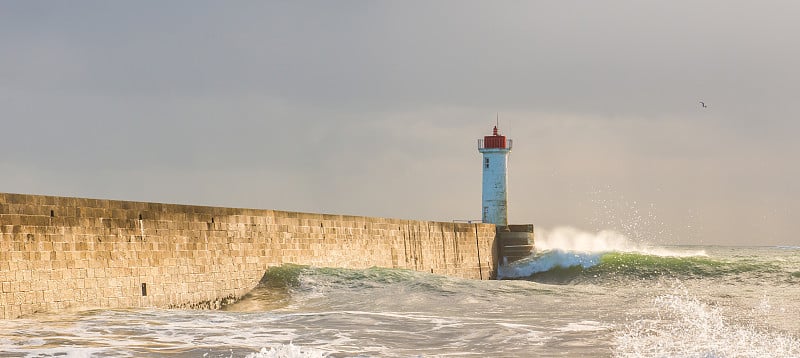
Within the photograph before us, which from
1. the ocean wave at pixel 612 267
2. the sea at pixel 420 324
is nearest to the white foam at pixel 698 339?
the sea at pixel 420 324

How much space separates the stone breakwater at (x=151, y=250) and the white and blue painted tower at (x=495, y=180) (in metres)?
7.92

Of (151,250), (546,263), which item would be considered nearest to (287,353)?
(151,250)

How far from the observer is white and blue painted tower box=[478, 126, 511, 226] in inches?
1139

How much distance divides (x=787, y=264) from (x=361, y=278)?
45.4 ft

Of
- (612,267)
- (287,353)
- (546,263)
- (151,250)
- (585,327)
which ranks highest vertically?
(151,250)

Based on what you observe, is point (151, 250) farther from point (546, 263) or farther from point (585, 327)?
point (546, 263)

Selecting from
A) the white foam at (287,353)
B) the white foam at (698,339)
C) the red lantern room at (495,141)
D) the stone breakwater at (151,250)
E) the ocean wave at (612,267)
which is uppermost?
the red lantern room at (495,141)

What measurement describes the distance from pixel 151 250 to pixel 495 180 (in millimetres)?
15983

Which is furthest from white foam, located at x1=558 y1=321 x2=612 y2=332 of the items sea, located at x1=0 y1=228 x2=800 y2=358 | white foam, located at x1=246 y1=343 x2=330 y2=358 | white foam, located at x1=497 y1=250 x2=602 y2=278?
white foam, located at x1=497 y1=250 x2=602 y2=278

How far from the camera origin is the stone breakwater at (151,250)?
11992 mm

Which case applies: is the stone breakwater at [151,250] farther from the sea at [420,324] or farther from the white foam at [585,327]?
the white foam at [585,327]

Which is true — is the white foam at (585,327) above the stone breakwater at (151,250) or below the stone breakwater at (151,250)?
below

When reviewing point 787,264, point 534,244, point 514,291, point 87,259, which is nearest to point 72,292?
point 87,259

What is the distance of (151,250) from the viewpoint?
1431 cm
